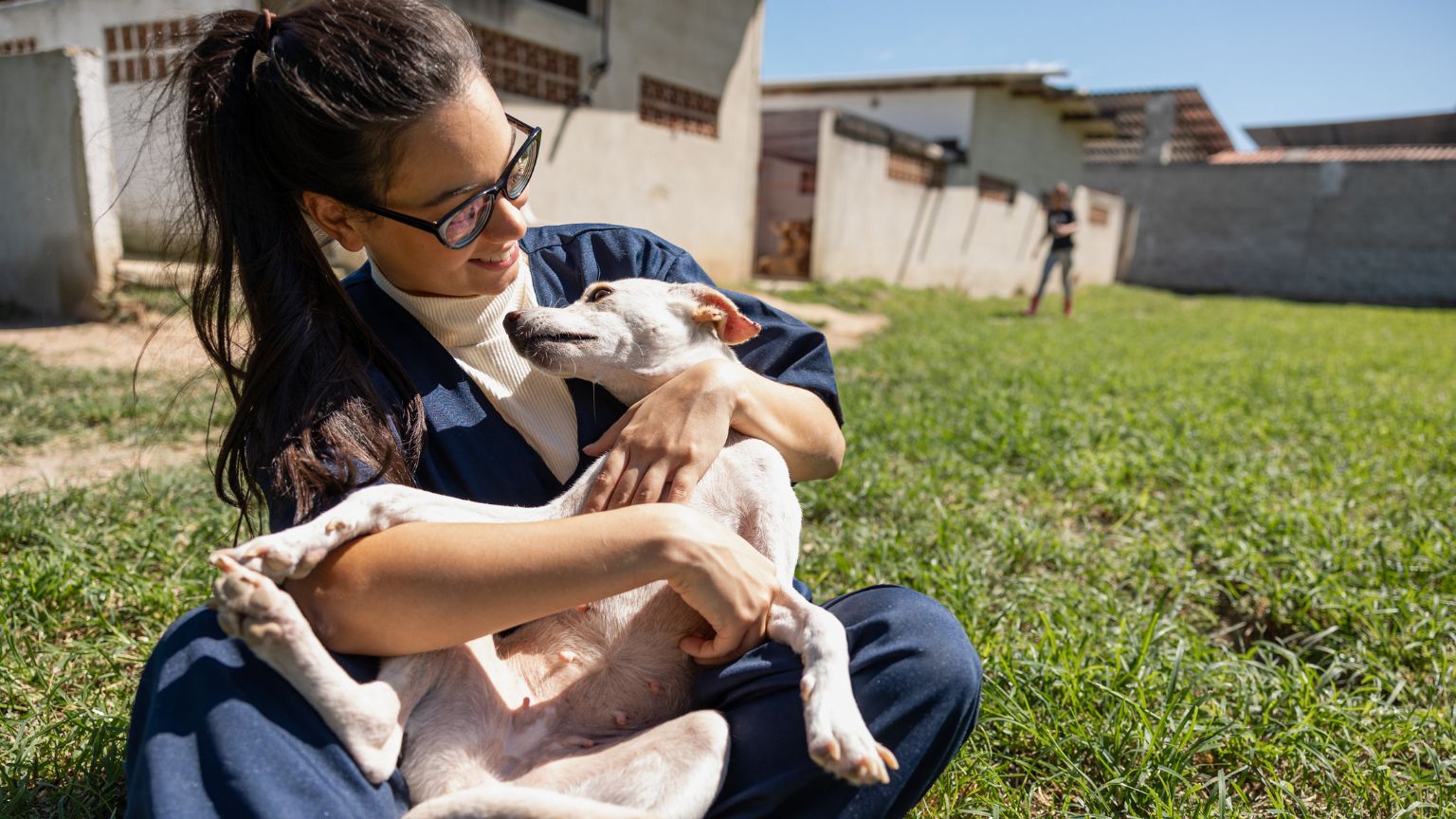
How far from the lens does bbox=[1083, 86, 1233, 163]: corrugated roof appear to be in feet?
78.1

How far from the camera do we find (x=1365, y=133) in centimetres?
2639

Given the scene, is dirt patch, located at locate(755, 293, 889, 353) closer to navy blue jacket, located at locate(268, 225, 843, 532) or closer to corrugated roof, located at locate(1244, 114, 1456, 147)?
navy blue jacket, located at locate(268, 225, 843, 532)

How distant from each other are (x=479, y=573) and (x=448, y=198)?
0.65 metres

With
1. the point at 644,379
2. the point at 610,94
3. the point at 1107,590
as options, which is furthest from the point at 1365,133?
the point at 644,379

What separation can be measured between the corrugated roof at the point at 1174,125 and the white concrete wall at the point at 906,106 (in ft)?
28.1

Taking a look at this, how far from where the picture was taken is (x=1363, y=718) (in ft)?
6.84

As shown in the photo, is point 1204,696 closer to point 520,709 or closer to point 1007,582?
point 1007,582

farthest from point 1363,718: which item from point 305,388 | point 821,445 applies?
point 305,388

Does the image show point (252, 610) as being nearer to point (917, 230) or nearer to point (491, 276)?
point (491, 276)

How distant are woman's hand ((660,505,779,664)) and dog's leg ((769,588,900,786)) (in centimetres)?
5

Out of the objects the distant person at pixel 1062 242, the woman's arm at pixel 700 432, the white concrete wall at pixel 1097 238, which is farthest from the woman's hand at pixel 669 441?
the white concrete wall at pixel 1097 238

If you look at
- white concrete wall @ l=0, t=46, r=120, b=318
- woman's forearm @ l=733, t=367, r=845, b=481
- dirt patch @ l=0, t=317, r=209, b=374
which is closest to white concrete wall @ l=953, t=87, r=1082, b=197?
white concrete wall @ l=0, t=46, r=120, b=318

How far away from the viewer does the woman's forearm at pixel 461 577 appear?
1.29m

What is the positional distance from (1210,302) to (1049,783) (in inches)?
727
